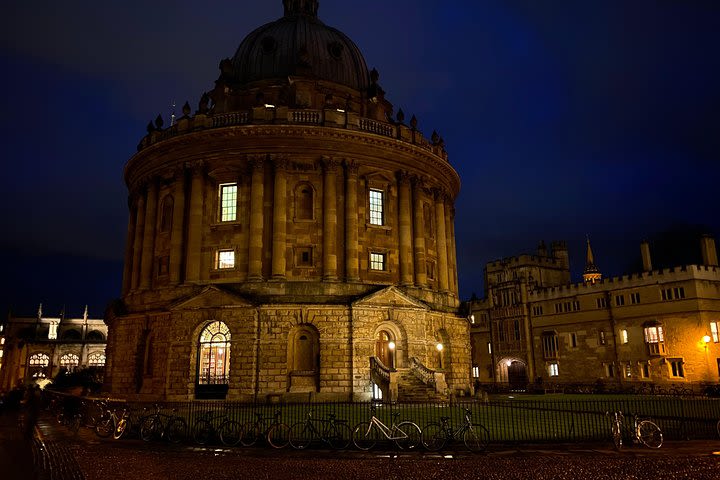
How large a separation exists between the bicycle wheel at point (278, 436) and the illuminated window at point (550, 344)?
49.7 metres

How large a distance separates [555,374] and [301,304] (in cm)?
3822

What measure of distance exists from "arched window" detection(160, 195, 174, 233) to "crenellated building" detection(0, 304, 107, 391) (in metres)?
67.5

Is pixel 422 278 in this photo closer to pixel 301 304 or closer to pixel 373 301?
pixel 373 301

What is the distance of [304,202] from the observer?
1435 inches

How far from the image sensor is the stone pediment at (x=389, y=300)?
33688 millimetres

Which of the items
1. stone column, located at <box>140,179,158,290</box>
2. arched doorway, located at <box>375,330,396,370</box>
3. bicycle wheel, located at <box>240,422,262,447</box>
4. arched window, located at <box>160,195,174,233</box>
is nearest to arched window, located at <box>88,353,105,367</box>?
stone column, located at <box>140,179,158,290</box>

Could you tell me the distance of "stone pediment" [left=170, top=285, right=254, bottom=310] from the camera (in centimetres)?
3284

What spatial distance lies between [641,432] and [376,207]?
2381cm

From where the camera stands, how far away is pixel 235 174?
36688mm

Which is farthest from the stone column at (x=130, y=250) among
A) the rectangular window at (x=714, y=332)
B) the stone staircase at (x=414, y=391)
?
the rectangular window at (x=714, y=332)

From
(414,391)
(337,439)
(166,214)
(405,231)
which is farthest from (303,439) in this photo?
(166,214)

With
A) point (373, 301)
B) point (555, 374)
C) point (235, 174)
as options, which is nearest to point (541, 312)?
point (555, 374)

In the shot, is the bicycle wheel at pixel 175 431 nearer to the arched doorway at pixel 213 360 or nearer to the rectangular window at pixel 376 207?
the arched doorway at pixel 213 360

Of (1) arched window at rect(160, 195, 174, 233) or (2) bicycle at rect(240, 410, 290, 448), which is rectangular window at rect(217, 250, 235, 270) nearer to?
(1) arched window at rect(160, 195, 174, 233)
